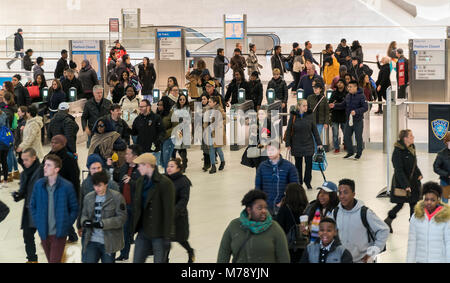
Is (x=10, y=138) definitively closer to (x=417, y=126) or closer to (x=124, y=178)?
(x=124, y=178)

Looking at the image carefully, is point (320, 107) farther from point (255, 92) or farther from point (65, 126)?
point (65, 126)

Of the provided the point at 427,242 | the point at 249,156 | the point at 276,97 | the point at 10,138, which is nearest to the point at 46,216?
the point at 427,242

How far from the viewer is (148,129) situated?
43.0ft

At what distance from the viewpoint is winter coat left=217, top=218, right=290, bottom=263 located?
21.0 feet

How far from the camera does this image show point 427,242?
7270 mm

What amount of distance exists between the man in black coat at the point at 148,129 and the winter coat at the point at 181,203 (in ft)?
14.9

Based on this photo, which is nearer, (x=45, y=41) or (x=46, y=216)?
(x=46, y=216)

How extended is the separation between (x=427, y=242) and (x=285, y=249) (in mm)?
1501

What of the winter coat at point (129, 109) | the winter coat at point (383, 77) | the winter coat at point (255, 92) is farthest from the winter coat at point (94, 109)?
the winter coat at point (383, 77)

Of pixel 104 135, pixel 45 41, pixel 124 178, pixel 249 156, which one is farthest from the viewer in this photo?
pixel 45 41

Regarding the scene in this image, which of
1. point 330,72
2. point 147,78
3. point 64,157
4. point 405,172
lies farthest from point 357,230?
point 330,72

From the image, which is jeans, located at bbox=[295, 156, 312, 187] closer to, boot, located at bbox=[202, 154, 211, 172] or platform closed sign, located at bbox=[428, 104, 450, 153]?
boot, located at bbox=[202, 154, 211, 172]

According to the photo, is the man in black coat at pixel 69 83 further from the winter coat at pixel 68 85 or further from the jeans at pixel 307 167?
the jeans at pixel 307 167

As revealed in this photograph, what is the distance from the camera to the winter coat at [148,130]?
43.0 ft
